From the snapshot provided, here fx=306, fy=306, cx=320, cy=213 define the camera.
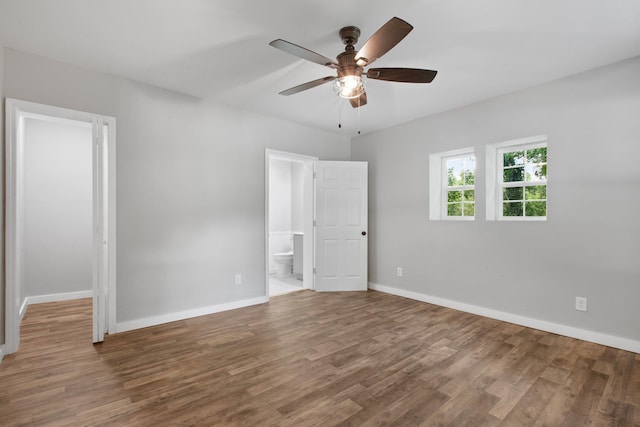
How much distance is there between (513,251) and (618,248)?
88 cm

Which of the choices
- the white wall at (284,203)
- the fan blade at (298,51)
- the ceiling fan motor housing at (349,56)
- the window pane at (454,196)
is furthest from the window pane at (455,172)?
the white wall at (284,203)

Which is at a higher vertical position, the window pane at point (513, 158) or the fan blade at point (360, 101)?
the fan blade at point (360, 101)

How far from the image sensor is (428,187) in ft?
14.4

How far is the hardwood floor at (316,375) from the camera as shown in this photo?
6.19 feet

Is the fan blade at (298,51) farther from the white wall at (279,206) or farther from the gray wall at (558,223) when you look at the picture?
the white wall at (279,206)

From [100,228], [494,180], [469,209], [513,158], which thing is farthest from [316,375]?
[513,158]

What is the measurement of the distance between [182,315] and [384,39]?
3.51 meters

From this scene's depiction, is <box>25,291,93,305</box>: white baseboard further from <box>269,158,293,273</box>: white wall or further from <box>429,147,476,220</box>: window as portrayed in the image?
<box>429,147,476,220</box>: window

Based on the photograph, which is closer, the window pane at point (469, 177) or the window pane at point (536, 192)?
the window pane at point (536, 192)

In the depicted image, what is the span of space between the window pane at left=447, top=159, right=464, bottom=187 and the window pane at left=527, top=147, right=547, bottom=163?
0.83 metres

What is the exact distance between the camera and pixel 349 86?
241 cm

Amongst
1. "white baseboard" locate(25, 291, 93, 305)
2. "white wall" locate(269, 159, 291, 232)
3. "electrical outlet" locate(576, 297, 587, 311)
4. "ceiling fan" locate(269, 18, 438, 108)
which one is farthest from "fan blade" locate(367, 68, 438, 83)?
"white baseboard" locate(25, 291, 93, 305)

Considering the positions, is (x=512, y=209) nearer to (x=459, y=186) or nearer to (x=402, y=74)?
(x=459, y=186)

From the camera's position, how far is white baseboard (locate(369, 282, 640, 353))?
2.81 meters
